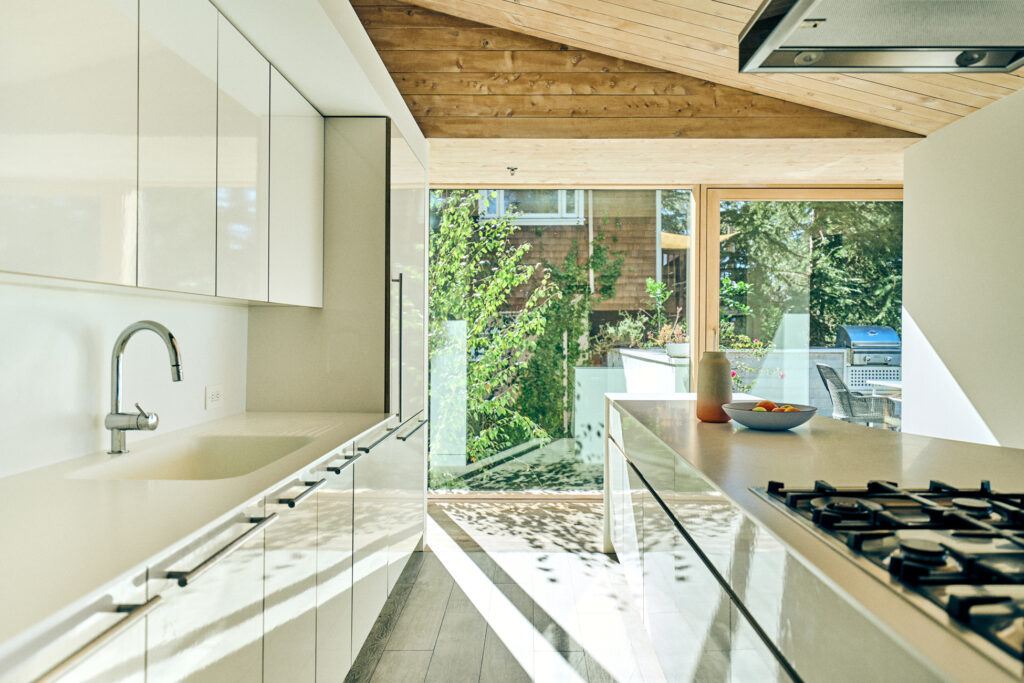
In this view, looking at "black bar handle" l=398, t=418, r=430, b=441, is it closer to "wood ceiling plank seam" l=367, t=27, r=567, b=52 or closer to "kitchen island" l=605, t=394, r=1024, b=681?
"kitchen island" l=605, t=394, r=1024, b=681

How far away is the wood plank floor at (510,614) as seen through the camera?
239cm

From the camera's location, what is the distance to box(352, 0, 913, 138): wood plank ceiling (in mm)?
3465

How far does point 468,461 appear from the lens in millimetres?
4562

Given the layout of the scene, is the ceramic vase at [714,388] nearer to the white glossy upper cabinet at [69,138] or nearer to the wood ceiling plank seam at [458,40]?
the white glossy upper cabinet at [69,138]

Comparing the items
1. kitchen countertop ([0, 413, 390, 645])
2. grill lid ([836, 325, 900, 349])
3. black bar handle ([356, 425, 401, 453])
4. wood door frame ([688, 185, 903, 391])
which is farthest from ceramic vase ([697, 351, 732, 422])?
grill lid ([836, 325, 900, 349])

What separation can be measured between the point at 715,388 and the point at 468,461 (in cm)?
253

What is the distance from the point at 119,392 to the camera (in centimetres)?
183

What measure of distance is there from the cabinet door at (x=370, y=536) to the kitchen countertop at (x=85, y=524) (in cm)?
44

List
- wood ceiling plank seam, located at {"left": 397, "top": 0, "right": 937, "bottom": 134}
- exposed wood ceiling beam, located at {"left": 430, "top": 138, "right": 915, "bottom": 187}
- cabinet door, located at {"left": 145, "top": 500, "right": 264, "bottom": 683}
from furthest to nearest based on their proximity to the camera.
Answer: exposed wood ceiling beam, located at {"left": 430, "top": 138, "right": 915, "bottom": 187}, wood ceiling plank seam, located at {"left": 397, "top": 0, "right": 937, "bottom": 134}, cabinet door, located at {"left": 145, "top": 500, "right": 264, "bottom": 683}

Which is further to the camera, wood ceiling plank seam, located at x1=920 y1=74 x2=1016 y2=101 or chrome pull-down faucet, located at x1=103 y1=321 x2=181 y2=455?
wood ceiling plank seam, located at x1=920 y1=74 x2=1016 y2=101

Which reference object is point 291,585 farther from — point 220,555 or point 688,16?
point 688,16

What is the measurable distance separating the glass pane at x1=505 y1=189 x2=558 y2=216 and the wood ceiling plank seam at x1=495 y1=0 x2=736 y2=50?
151 centimetres

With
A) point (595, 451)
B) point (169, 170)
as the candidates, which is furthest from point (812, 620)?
point (595, 451)

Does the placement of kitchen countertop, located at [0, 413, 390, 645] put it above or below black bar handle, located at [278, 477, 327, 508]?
above
